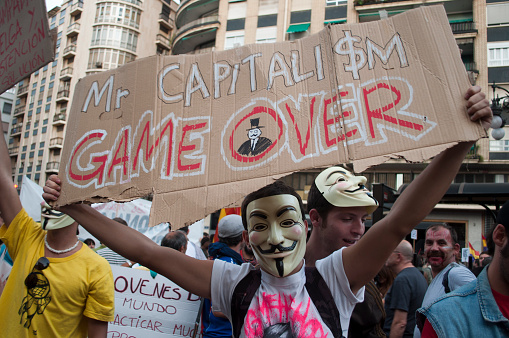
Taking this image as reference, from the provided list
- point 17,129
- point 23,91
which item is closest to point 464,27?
Answer: point 23,91

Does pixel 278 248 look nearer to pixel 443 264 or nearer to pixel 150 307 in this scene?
pixel 150 307

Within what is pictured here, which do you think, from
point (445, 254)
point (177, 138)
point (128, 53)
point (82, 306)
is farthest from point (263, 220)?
point (128, 53)

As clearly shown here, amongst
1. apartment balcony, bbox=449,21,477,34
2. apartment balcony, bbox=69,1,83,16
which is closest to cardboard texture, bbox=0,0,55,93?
apartment balcony, bbox=449,21,477,34

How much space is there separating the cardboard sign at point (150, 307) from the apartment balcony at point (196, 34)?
91.4 ft

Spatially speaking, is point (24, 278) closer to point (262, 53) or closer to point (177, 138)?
point (177, 138)

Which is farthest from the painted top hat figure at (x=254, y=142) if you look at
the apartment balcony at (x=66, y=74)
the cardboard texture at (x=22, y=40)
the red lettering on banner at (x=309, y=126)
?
the apartment balcony at (x=66, y=74)

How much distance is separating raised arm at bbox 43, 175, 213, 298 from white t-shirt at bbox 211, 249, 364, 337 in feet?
0.22

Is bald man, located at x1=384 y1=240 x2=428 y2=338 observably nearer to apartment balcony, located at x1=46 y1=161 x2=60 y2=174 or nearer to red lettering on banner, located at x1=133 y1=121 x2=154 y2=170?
red lettering on banner, located at x1=133 y1=121 x2=154 y2=170

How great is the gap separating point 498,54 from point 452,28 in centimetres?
305

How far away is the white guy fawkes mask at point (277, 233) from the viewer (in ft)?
5.43

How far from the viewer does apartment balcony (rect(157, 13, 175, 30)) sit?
4516 cm

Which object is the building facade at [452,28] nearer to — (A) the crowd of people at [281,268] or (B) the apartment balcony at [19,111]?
(A) the crowd of people at [281,268]

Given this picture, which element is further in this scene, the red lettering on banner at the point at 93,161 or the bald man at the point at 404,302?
the bald man at the point at 404,302

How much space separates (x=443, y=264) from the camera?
368 centimetres
